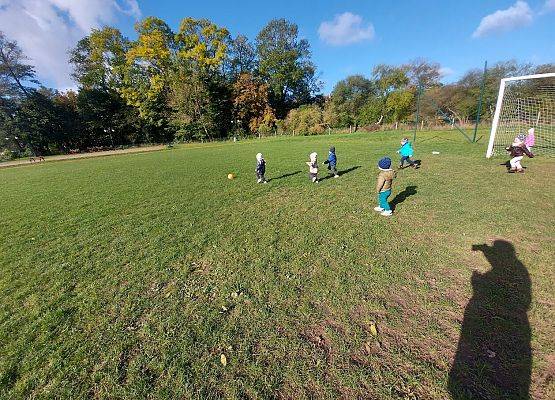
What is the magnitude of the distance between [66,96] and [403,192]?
63144mm

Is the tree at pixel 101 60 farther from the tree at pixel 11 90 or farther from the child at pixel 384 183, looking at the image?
the child at pixel 384 183

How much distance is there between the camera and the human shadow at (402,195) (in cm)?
790

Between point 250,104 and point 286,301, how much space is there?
52.2 metres

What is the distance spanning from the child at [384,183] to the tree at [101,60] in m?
55.2

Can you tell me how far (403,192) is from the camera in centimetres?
898

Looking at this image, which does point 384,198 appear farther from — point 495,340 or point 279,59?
point 279,59

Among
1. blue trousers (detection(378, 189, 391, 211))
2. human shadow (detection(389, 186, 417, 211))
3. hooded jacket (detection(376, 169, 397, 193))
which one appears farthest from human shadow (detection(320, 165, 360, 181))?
hooded jacket (detection(376, 169, 397, 193))

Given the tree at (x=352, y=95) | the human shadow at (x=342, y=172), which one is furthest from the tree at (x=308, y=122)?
the human shadow at (x=342, y=172)

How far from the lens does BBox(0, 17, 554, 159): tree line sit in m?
43.1

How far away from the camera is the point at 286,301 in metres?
4.00

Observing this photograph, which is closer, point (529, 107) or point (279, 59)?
point (529, 107)

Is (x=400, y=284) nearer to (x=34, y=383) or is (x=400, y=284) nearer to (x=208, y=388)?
(x=208, y=388)

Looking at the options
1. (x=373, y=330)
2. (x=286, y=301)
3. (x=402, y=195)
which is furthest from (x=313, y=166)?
(x=373, y=330)

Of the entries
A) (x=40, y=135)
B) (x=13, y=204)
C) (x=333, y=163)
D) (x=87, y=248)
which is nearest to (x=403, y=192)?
(x=333, y=163)
